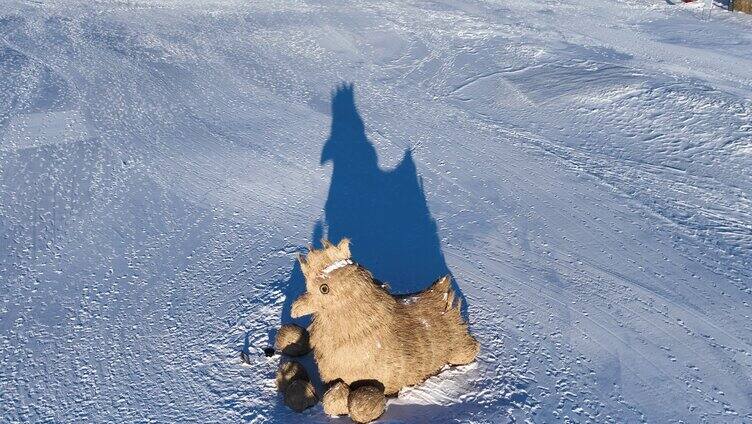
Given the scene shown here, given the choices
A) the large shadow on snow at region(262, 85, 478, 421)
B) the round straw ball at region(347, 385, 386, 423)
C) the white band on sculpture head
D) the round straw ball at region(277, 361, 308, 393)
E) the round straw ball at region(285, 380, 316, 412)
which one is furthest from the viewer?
the large shadow on snow at region(262, 85, 478, 421)

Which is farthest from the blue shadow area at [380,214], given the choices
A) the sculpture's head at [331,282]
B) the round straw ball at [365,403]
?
the sculpture's head at [331,282]

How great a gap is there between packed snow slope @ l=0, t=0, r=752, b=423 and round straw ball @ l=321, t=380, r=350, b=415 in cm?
56

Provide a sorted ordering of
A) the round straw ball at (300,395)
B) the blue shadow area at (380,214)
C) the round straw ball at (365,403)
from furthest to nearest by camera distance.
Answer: the blue shadow area at (380,214) < the round straw ball at (300,395) < the round straw ball at (365,403)

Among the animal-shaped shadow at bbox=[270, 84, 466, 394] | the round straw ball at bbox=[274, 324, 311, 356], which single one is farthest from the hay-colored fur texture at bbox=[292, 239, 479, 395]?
the animal-shaped shadow at bbox=[270, 84, 466, 394]

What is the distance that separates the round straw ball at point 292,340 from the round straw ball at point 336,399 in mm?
1071

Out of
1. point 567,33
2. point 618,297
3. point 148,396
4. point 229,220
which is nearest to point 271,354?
point 148,396

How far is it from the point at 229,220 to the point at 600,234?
243 inches

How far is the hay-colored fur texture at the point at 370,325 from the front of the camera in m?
6.91

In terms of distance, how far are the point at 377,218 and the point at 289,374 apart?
13.7 feet

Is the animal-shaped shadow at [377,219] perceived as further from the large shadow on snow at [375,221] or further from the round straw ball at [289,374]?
the round straw ball at [289,374]

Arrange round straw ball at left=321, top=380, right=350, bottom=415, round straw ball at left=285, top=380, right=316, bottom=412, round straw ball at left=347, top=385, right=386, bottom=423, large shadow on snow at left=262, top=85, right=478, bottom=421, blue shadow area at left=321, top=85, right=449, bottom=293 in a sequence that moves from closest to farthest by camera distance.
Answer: round straw ball at left=347, top=385, right=386, bottom=423 < round straw ball at left=321, top=380, right=350, bottom=415 < round straw ball at left=285, top=380, right=316, bottom=412 < large shadow on snow at left=262, top=85, right=478, bottom=421 < blue shadow area at left=321, top=85, right=449, bottom=293

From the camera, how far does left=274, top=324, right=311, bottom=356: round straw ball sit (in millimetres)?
8258

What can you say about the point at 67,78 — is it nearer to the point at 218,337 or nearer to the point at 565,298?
the point at 218,337

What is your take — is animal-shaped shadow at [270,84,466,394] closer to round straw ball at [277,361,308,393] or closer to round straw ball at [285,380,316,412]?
round straw ball at [277,361,308,393]
